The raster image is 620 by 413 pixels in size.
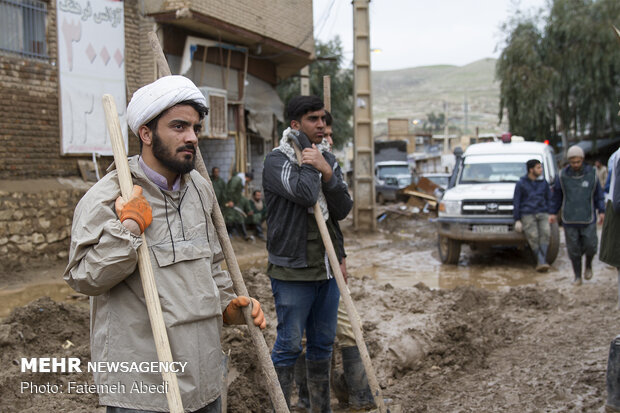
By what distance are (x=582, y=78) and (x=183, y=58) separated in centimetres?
1778

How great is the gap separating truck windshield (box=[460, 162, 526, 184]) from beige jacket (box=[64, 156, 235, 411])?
9.51 m

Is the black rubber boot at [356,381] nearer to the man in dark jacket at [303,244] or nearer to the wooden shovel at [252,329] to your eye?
the man in dark jacket at [303,244]

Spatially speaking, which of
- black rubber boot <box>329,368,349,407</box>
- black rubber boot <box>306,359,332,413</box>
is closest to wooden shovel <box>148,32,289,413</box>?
black rubber boot <box>306,359,332,413</box>

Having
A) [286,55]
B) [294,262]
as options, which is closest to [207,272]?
[294,262]

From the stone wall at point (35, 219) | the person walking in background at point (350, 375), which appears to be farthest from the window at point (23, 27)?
the person walking in background at point (350, 375)

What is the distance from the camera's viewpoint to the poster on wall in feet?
33.2

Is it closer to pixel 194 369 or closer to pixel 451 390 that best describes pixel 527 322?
pixel 451 390

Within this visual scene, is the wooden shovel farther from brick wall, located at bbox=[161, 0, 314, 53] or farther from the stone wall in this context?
brick wall, located at bbox=[161, 0, 314, 53]

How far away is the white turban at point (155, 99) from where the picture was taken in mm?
2205

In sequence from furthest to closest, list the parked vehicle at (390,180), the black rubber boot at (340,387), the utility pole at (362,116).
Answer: the parked vehicle at (390,180)
the utility pole at (362,116)
the black rubber boot at (340,387)

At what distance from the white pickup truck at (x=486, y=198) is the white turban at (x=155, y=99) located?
8545mm

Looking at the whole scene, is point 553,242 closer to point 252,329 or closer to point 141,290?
point 252,329

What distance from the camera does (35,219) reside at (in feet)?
31.2

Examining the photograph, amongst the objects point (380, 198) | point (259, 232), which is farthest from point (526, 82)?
point (259, 232)
